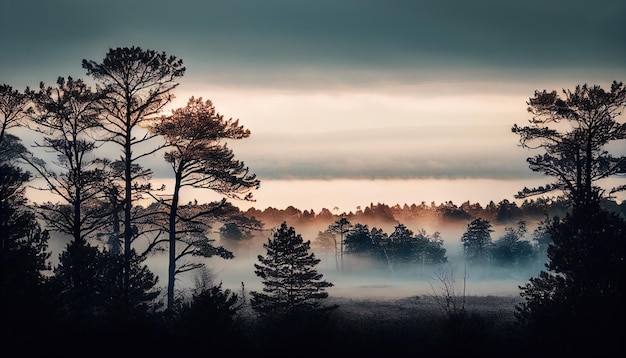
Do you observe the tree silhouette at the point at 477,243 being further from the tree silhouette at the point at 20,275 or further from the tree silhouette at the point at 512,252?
the tree silhouette at the point at 20,275

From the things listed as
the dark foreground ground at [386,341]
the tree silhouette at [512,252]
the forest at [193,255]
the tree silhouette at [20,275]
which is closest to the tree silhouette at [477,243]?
the tree silhouette at [512,252]

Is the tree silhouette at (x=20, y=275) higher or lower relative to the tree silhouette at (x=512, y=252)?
lower

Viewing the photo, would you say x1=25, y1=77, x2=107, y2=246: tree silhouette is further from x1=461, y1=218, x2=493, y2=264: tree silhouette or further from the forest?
x1=461, y1=218, x2=493, y2=264: tree silhouette

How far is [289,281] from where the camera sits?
43969 mm

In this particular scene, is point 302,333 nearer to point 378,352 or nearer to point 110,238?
point 378,352

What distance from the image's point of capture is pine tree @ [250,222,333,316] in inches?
1671

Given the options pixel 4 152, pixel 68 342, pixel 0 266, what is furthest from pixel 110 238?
pixel 68 342

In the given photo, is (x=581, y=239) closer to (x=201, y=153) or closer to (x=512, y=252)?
(x=201, y=153)

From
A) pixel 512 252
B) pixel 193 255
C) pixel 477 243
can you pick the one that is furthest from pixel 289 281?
pixel 477 243

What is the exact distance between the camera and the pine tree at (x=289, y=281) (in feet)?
139

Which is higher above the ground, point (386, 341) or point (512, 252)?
point (512, 252)

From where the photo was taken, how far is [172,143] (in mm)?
42312

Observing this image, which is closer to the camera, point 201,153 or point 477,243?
point 201,153

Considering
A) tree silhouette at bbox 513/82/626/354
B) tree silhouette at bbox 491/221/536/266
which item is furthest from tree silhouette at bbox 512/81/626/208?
tree silhouette at bbox 491/221/536/266
